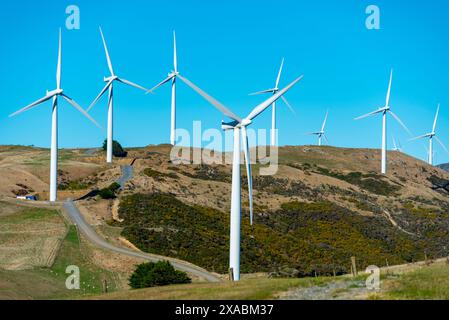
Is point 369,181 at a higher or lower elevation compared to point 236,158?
lower

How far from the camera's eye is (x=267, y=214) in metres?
116

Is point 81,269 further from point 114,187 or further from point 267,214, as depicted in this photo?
point 267,214

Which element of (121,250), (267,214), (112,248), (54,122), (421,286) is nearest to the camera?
(421,286)

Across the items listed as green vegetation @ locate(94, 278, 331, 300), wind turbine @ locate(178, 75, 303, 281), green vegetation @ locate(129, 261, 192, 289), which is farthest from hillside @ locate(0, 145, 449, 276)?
green vegetation @ locate(94, 278, 331, 300)

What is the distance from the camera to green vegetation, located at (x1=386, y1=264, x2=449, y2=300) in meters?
28.6

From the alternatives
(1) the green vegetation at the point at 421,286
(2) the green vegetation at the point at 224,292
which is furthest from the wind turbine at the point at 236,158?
(1) the green vegetation at the point at 421,286

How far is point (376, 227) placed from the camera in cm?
11744

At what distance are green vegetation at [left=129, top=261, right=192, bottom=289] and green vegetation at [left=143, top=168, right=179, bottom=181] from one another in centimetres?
6751

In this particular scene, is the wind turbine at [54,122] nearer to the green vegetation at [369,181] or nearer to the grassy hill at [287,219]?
the grassy hill at [287,219]

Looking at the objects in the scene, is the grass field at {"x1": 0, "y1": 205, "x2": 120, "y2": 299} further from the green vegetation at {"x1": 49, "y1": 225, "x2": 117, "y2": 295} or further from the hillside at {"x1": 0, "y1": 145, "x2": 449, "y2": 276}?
the hillside at {"x1": 0, "y1": 145, "x2": 449, "y2": 276}

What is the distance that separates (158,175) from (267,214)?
24885 millimetres

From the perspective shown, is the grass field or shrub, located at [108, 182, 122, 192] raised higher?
shrub, located at [108, 182, 122, 192]

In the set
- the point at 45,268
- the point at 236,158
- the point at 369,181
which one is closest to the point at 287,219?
the point at 45,268
